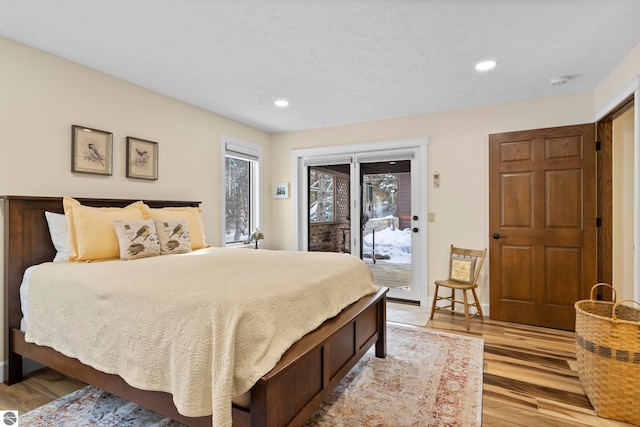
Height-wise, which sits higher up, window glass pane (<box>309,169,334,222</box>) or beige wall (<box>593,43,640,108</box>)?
beige wall (<box>593,43,640,108</box>)

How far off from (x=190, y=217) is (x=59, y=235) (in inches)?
42.7

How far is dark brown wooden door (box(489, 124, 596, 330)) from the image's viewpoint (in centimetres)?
319

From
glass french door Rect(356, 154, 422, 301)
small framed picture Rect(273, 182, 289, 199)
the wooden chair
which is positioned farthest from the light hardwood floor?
small framed picture Rect(273, 182, 289, 199)

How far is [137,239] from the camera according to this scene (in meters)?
2.51

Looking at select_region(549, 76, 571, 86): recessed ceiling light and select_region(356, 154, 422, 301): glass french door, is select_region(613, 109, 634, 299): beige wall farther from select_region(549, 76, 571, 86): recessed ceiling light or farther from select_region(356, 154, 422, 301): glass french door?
select_region(356, 154, 422, 301): glass french door

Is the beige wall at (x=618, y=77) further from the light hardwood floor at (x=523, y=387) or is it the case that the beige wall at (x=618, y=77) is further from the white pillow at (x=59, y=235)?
the white pillow at (x=59, y=235)

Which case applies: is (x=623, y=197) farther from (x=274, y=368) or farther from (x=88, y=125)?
(x=88, y=125)

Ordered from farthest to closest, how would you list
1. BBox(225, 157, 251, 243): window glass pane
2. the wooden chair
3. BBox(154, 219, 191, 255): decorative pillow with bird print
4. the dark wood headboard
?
1. BBox(225, 157, 251, 243): window glass pane
2. the wooden chair
3. BBox(154, 219, 191, 255): decorative pillow with bird print
4. the dark wood headboard

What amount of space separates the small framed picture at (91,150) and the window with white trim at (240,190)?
1408 mm

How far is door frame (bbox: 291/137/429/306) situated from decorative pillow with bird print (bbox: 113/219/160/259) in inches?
97.8

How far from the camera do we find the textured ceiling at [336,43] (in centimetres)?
196

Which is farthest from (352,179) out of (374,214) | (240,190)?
(240,190)

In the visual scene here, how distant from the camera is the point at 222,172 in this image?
13.5ft

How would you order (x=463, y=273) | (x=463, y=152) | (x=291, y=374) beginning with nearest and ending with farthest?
(x=291, y=374)
(x=463, y=273)
(x=463, y=152)
